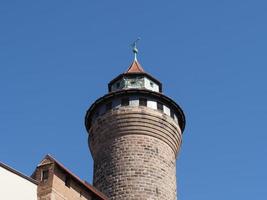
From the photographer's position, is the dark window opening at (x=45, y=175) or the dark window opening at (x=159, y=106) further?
the dark window opening at (x=159, y=106)

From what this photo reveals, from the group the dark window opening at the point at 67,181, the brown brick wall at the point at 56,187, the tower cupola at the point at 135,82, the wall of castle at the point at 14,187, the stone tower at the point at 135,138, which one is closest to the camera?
the wall of castle at the point at 14,187

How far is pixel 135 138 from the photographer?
926 inches

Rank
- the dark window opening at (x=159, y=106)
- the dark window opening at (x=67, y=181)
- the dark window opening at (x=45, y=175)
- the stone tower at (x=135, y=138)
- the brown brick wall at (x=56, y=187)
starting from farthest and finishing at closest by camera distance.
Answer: the dark window opening at (x=159, y=106) → the stone tower at (x=135, y=138) → the dark window opening at (x=67, y=181) → the dark window opening at (x=45, y=175) → the brown brick wall at (x=56, y=187)

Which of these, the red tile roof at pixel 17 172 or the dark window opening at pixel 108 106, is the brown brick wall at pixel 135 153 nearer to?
the dark window opening at pixel 108 106

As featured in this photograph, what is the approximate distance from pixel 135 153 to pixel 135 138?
0.65 metres

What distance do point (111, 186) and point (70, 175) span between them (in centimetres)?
452

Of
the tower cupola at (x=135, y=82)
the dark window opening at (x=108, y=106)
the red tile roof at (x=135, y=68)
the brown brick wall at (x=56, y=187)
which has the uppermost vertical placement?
the red tile roof at (x=135, y=68)

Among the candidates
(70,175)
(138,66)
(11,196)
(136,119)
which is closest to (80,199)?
(70,175)

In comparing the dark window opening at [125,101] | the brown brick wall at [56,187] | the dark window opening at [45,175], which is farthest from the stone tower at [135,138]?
the dark window opening at [45,175]

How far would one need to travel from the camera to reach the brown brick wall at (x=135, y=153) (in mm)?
22453

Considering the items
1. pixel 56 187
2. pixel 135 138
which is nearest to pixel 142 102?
pixel 135 138

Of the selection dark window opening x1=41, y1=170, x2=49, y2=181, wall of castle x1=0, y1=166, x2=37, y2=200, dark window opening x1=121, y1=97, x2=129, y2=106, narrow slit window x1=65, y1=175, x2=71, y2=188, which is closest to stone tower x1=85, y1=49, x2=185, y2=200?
dark window opening x1=121, y1=97, x2=129, y2=106

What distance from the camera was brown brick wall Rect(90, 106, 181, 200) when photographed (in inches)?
884

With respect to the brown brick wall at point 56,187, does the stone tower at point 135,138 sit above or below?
above
